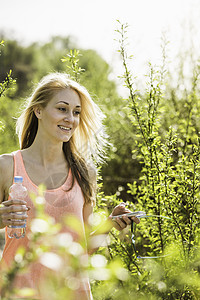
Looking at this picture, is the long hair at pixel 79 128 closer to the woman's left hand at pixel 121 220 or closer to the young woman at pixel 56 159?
the young woman at pixel 56 159

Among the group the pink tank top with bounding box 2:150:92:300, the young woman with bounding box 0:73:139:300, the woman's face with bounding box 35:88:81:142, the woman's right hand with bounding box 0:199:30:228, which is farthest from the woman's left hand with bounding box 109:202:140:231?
the woman's right hand with bounding box 0:199:30:228

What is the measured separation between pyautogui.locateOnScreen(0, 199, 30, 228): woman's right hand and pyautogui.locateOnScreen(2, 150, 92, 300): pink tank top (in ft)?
1.31

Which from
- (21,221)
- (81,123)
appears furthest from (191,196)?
(21,221)

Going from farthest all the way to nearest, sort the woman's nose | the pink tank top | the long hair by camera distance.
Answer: the long hair < the woman's nose < the pink tank top

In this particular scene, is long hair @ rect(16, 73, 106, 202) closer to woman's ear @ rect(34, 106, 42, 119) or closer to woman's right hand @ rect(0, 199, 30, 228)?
woman's ear @ rect(34, 106, 42, 119)

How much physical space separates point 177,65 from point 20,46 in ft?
56.7

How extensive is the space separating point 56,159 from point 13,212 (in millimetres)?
817

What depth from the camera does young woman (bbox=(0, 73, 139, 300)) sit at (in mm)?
2068

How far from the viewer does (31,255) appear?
23.6 inches

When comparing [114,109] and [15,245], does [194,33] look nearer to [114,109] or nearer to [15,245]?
[114,109]

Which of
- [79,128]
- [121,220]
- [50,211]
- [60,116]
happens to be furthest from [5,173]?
[79,128]

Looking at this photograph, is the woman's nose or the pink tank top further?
the woman's nose

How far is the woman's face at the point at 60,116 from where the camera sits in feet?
7.41

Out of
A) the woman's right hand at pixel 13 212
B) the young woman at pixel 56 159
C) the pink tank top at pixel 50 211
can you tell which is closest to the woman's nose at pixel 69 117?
the young woman at pixel 56 159
